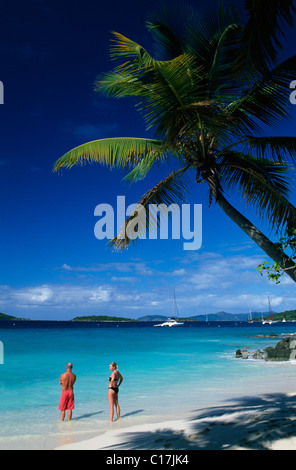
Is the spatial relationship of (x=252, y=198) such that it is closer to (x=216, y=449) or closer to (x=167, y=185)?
(x=167, y=185)

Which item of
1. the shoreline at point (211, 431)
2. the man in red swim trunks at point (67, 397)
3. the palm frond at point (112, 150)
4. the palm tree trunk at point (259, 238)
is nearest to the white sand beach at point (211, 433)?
the shoreline at point (211, 431)

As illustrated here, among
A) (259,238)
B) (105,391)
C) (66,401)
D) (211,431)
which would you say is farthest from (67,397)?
(259,238)

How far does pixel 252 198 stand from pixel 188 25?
296 cm

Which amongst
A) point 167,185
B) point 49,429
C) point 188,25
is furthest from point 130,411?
point 188,25

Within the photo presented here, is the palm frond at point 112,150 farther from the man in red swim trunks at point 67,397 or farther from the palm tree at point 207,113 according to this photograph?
the man in red swim trunks at point 67,397

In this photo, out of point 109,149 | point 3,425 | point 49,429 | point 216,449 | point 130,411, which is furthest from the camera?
point 130,411

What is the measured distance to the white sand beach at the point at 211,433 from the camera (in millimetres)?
4941

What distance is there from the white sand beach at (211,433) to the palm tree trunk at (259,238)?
2.24 m

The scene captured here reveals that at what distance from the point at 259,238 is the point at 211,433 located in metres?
3.41

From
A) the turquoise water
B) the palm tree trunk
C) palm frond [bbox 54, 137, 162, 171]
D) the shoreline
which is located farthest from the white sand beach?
palm frond [bbox 54, 137, 162, 171]

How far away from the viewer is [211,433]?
5.96 metres

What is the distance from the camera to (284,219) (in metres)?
5.00

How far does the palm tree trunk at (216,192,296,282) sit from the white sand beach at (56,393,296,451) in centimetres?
224
